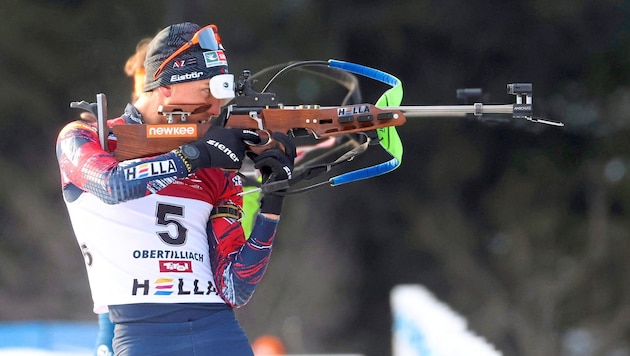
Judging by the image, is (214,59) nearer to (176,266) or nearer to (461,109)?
(176,266)

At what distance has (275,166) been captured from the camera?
1973mm

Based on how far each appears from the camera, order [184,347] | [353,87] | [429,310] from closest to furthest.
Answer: [184,347]
[353,87]
[429,310]

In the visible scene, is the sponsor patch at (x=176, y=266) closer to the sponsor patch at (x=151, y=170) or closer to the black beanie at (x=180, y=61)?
the sponsor patch at (x=151, y=170)

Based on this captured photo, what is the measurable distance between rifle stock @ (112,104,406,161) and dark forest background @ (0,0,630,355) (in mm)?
1670

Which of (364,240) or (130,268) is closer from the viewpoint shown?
(130,268)

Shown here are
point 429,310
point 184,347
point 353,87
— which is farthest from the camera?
point 429,310

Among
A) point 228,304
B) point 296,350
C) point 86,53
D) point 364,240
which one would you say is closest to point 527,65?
point 364,240

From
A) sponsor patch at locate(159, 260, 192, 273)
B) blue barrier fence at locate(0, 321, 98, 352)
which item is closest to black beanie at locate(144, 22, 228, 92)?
sponsor patch at locate(159, 260, 192, 273)

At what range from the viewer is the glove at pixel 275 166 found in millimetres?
1975

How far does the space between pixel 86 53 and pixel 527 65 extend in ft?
6.49

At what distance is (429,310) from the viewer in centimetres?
374

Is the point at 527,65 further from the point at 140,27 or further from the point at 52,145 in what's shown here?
the point at 52,145

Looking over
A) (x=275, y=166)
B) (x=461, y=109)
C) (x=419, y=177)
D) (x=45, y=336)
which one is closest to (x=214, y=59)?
(x=275, y=166)

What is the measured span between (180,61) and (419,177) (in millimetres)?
2039
